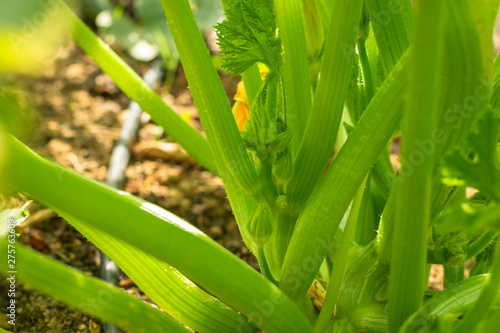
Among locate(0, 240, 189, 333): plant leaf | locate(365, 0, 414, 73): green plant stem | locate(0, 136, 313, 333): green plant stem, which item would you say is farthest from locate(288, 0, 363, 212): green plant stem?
locate(0, 240, 189, 333): plant leaf

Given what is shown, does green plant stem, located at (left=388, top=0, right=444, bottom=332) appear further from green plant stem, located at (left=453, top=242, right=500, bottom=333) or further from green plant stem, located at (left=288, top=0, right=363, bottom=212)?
green plant stem, located at (left=288, top=0, right=363, bottom=212)

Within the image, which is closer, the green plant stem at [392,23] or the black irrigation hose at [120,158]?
the green plant stem at [392,23]

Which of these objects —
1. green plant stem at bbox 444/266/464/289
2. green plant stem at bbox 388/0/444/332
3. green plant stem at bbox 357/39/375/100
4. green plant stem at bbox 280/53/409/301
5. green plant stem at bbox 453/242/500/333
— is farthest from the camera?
green plant stem at bbox 444/266/464/289

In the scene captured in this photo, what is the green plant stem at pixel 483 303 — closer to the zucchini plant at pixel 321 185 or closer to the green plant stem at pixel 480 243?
the zucchini plant at pixel 321 185

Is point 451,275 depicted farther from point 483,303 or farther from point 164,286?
point 164,286

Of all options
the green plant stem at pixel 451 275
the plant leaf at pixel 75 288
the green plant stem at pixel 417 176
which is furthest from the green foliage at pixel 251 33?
the green plant stem at pixel 451 275

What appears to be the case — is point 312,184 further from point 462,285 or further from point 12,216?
point 12,216

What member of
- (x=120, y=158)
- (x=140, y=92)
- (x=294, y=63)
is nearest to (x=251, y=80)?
(x=294, y=63)
